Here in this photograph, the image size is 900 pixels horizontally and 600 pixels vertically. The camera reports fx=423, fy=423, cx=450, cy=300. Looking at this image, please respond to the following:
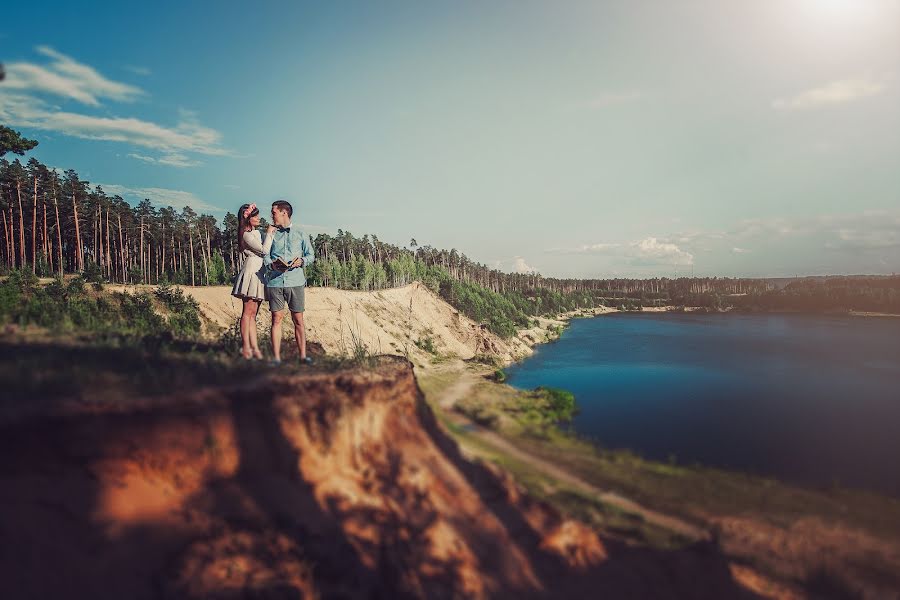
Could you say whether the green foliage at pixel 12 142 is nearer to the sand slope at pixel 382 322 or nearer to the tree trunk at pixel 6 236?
the sand slope at pixel 382 322

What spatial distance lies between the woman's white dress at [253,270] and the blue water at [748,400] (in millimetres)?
15806

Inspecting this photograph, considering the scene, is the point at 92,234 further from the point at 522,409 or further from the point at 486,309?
the point at 522,409

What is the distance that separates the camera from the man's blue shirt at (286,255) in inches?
328

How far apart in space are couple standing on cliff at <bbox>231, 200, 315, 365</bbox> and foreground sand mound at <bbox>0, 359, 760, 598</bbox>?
68.1 inches

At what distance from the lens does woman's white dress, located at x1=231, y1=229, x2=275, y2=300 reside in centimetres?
820

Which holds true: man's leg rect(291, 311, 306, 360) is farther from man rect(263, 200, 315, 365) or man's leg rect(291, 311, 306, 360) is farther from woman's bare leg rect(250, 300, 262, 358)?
woman's bare leg rect(250, 300, 262, 358)

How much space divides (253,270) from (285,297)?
0.84 meters

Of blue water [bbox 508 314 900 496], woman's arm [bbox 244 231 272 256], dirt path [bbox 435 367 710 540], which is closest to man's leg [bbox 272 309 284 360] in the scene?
woman's arm [bbox 244 231 272 256]

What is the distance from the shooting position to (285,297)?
27.7 ft

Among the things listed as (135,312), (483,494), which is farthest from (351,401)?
(135,312)

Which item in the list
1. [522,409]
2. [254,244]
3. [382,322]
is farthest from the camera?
[382,322]

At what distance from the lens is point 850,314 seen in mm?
114312

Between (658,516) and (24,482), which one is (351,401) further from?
(658,516)

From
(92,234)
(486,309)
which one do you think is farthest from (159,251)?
(486,309)
